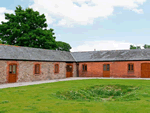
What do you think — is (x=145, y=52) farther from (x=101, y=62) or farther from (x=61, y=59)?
(x=61, y=59)

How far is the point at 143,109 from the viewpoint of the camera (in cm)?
780

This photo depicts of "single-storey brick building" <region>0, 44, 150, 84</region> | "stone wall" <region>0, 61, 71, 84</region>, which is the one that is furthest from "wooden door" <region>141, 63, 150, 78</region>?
"stone wall" <region>0, 61, 71, 84</region>

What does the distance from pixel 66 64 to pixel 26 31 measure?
14.0 metres

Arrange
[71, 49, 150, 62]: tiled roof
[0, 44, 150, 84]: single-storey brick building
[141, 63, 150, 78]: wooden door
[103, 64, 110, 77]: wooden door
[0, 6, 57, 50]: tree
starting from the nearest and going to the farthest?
[0, 44, 150, 84]: single-storey brick building → [141, 63, 150, 78]: wooden door → [71, 49, 150, 62]: tiled roof → [103, 64, 110, 77]: wooden door → [0, 6, 57, 50]: tree

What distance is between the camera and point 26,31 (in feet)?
125

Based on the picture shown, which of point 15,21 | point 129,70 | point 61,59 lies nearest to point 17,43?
point 15,21

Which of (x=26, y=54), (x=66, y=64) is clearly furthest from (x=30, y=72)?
(x=66, y=64)

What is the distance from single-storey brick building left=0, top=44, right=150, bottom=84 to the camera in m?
20.9

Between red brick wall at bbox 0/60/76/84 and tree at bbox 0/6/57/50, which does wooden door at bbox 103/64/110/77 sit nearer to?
red brick wall at bbox 0/60/76/84

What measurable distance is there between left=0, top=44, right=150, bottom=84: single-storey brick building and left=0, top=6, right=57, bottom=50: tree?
27.0 ft

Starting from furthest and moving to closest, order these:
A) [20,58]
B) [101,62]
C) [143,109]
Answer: [101,62] < [20,58] < [143,109]

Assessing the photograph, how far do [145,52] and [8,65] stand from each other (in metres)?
20.2

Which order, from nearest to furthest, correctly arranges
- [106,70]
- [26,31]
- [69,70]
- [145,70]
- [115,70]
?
[145,70], [115,70], [106,70], [69,70], [26,31]

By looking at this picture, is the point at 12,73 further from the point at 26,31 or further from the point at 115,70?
the point at 26,31
